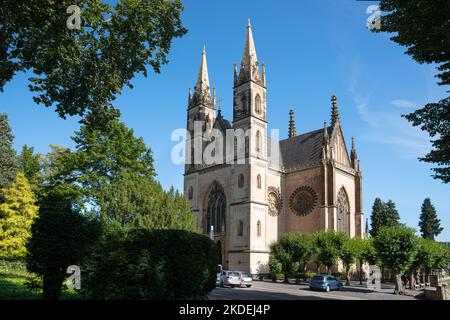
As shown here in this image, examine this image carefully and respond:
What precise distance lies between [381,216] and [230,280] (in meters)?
54.4

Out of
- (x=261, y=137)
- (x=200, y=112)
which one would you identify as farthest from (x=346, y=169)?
(x=200, y=112)

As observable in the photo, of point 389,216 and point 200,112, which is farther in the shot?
point 389,216

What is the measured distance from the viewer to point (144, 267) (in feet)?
46.6

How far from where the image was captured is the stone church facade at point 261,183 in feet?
152

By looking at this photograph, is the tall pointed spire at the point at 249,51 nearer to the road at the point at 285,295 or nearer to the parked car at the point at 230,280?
the parked car at the point at 230,280

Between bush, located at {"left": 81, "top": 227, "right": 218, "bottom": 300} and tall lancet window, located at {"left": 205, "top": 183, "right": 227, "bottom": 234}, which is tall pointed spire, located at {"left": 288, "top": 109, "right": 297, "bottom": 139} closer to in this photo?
tall lancet window, located at {"left": 205, "top": 183, "right": 227, "bottom": 234}

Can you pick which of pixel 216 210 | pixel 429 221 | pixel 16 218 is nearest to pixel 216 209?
pixel 216 210

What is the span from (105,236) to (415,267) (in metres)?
34.6

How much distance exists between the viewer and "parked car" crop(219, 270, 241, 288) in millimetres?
31078

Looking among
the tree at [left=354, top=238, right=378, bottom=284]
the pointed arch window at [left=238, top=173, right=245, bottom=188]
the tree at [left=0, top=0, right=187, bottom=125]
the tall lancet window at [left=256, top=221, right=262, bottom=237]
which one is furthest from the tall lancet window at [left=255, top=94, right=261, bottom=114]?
the tree at [left=0, top=0, right=187, bottom=125]

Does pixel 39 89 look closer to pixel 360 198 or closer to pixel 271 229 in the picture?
pixel 271 229

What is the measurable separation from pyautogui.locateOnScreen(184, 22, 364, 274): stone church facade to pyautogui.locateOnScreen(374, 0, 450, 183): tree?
100 ft

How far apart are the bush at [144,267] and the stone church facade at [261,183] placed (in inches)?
1175
